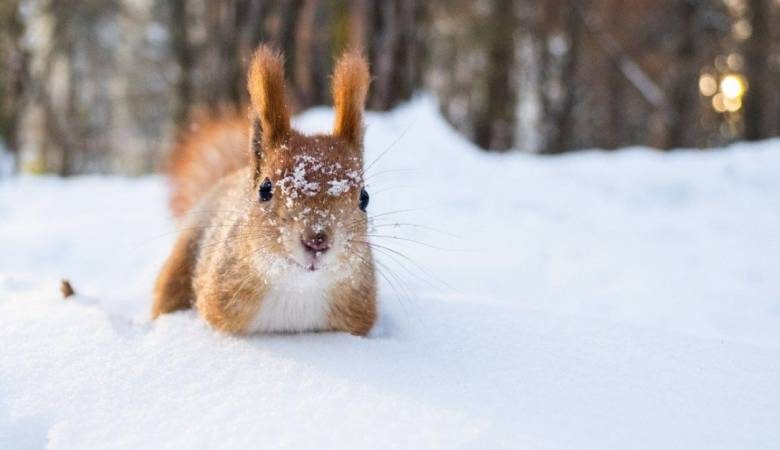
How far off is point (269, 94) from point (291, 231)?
16.5 inches

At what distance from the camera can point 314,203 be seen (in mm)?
1505

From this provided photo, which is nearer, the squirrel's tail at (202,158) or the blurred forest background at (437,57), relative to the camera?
the squirrel's tail at (202,158)

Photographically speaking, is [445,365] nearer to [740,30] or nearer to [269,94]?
[269,94]

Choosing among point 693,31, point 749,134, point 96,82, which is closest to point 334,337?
point 693,31

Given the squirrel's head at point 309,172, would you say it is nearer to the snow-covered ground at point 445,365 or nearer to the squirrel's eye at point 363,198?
the squirrel's eye at point 363,198

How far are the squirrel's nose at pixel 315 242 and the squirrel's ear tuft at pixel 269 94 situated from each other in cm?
38

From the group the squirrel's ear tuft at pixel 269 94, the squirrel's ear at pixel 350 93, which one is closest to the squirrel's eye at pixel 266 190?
the squirrel's ear tuft at pixel 269 94

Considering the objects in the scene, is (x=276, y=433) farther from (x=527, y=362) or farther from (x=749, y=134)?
(x=749, y=134)

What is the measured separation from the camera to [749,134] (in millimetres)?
10031

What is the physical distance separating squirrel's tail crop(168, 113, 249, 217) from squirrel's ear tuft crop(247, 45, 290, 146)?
65cm

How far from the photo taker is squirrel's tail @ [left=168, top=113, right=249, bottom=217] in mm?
2500

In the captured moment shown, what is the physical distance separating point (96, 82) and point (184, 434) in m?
23.8

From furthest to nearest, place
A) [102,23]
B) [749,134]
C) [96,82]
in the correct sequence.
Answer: [96,82], [102,23], [749,134]

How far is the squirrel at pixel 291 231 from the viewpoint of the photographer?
1497mm
